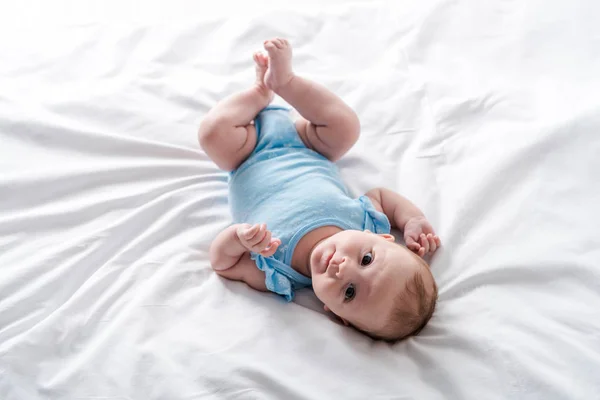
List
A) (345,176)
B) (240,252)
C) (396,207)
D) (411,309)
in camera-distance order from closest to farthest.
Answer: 1. (411,309)
2. (240,252)
3. (396,207)
4. (345,176)

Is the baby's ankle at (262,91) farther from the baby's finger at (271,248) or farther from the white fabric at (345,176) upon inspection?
the baby's finger at (271,248)

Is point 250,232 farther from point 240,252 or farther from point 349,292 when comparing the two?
point 349,292

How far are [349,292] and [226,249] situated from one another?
0.73 ft

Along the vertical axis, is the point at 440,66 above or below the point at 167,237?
above

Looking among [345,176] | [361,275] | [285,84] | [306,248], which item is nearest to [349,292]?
[361,275]

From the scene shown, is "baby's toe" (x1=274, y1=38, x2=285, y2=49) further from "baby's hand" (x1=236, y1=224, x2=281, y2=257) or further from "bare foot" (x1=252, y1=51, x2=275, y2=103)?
"baby's hand" (x1=236, y1=224, x2=281, y2=257)

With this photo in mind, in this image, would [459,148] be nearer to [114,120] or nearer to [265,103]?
[265,103]

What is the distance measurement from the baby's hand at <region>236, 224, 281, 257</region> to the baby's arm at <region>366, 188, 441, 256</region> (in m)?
0.25

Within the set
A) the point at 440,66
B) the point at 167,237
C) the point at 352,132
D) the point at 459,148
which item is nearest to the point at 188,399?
the point at 167,237

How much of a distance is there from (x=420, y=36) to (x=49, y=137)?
85 cm

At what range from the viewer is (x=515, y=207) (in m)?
1.04

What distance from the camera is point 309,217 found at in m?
1.09

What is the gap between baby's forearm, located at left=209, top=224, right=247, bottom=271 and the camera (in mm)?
1009

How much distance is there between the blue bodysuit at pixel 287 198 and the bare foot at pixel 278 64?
80mm
